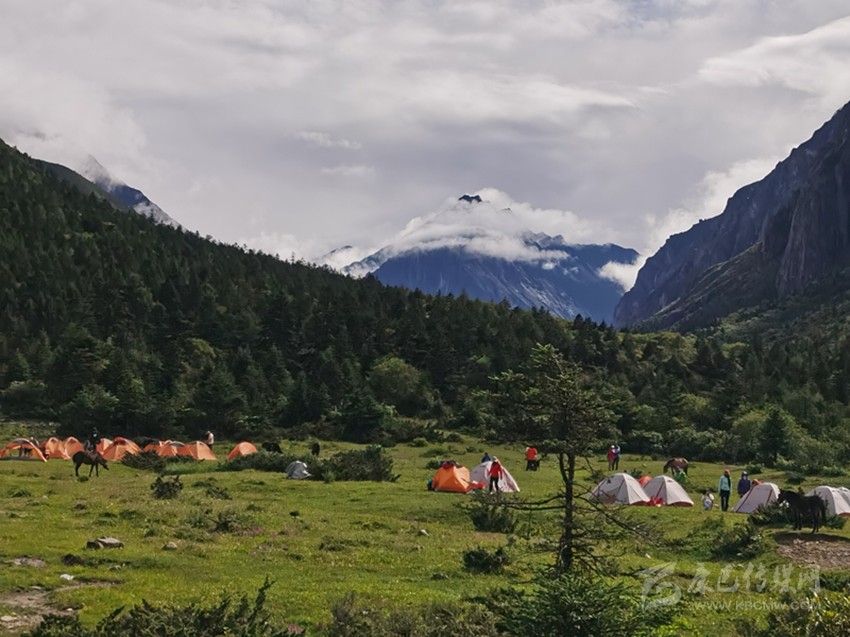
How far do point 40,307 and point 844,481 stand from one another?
348 ft

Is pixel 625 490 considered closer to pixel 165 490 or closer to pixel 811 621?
pixel 165 490

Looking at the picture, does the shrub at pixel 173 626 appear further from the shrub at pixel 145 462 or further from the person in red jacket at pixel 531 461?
the person in red jacket at pixel 531 461

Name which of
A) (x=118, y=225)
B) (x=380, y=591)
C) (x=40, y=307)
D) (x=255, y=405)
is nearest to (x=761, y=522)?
(x=380, y=591)

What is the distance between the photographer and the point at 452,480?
128 ft

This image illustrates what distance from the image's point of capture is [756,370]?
331 ft

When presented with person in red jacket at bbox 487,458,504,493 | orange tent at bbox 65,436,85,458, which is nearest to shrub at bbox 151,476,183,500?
person in red jacket at bbox 487,458,504,493

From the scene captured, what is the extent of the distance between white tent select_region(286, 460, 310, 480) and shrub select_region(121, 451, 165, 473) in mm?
9977

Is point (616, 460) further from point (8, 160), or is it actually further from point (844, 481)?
point (8, 160)

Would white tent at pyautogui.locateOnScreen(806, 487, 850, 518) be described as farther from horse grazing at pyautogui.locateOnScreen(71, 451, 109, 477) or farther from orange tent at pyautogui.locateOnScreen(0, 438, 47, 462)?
orange tent at pyautogui.locateOnScreen(0, 438, 47, 462)

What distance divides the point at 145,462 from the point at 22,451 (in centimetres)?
847

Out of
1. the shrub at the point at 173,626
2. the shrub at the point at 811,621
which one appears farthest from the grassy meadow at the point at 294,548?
the shrub at the point at 173,626

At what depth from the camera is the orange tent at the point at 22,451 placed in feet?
165

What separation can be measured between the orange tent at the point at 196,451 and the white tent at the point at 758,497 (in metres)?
37.1

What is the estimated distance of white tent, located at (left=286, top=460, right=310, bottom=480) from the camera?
4338cm
